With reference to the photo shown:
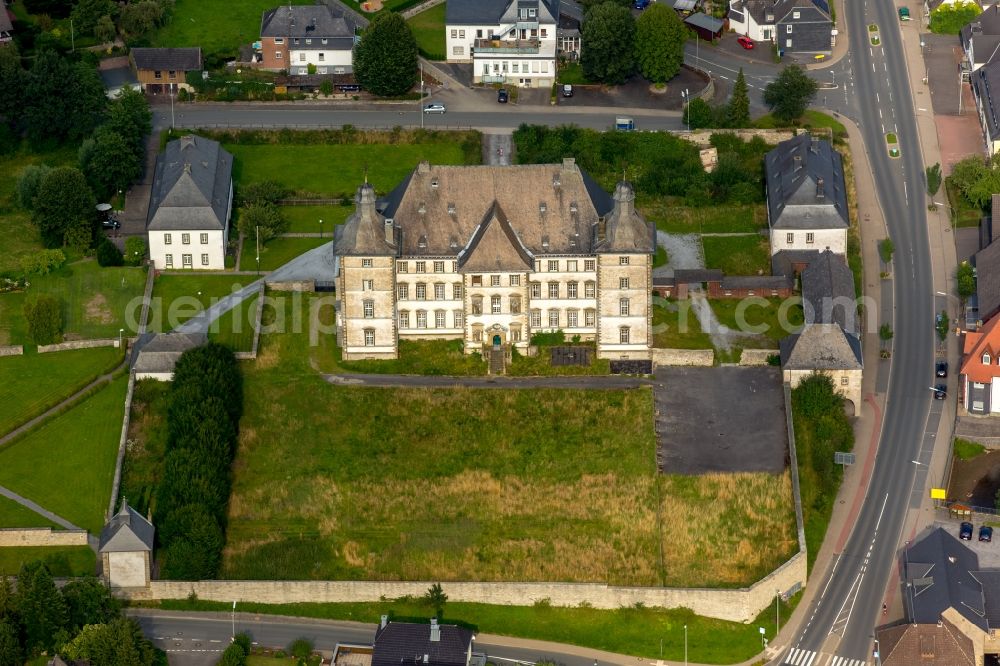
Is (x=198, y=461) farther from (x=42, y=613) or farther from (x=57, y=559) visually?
(x=42, y=613)

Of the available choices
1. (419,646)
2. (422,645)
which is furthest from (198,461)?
(422,645)

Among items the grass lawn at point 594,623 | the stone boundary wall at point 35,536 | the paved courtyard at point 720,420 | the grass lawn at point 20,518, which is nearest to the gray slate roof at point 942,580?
the grass lawn at point 594,623

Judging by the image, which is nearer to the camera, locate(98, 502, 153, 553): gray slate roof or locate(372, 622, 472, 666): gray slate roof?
locate(372, 622, 472, 666): gray slate roof

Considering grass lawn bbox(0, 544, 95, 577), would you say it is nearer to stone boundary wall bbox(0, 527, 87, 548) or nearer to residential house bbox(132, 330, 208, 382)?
stone boundary wall bbox(0, 527, 87, 548)

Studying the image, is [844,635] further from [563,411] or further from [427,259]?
[427,259]

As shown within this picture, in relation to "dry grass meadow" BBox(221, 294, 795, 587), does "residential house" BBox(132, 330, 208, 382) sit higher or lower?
higher

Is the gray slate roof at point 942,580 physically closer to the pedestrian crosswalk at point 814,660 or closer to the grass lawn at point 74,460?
the pedestrian crosswalk at point 814,660

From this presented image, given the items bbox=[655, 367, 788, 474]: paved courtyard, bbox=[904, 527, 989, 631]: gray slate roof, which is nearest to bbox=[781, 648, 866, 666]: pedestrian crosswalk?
bbox=[904, 527, 989, 631]: gray slate roof

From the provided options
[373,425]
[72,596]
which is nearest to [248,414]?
[373,425]

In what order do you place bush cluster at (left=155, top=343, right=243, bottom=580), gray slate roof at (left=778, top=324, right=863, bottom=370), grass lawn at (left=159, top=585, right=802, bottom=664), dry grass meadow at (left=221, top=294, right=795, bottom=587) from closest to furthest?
grass lawn at (left=159, top=585, right=802, bottom=664) → bush cluster at (left=155, top=343, right=243, bottom=580) → dry grass meadow at (left=221, top=294, right=795, bottom=587) → gray slate roof at (left=778, top=324, right=863, bottom=370)
